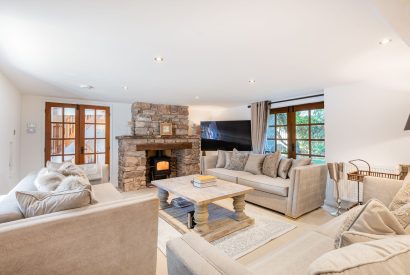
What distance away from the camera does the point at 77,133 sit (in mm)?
4480

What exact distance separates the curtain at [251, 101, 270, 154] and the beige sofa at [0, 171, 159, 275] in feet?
12.0

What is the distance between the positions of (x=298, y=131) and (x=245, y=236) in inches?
110

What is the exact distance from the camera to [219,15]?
140 cm

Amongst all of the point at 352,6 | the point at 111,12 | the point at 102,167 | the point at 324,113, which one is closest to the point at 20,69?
the point at 102,167

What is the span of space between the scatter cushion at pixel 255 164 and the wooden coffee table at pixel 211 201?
3.42 ft

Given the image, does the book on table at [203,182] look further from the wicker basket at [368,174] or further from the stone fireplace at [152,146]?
the stone fireplace at [152,146]

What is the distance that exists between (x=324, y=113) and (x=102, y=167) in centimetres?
414

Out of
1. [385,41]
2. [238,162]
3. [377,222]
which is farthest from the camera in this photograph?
[238,162]

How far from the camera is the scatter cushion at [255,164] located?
3852 mm

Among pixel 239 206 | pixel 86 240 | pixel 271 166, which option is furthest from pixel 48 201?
pixel 271 166

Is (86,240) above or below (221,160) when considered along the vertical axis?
below

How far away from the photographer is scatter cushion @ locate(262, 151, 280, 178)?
3574mm

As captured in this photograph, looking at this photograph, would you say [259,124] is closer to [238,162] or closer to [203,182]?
[238,162]

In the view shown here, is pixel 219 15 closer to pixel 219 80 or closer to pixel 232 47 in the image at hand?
pixel 232 47
